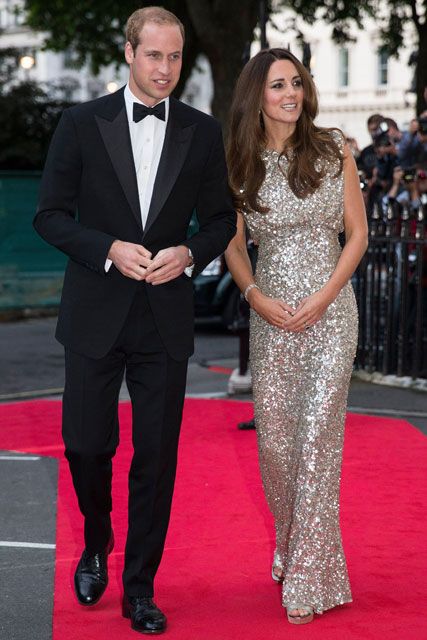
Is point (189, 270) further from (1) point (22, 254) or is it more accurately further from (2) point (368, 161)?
(1) point (22, 254)

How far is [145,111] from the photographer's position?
4.09 m

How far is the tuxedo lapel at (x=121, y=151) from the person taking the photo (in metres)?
4.05

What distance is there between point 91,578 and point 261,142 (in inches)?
69.0

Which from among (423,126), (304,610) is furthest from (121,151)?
(423,126)

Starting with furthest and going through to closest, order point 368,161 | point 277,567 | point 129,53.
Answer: point 368,161 < point 277,567 < point 129,53

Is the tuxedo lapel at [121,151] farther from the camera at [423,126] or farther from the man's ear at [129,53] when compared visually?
the camera at [423,126]

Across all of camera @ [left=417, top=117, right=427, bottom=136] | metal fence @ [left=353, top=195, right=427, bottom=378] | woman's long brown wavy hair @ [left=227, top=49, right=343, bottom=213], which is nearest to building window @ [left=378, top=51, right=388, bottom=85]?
camera @ [left=417, top=117, right=427, bottom=136]

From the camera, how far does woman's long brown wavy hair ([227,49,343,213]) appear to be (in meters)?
4.41

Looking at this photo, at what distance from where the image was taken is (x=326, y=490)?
4340 mm

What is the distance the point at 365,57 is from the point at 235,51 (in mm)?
45154

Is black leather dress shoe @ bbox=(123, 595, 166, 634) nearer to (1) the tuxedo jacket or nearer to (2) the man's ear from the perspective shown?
(1) the tuxedo jacket

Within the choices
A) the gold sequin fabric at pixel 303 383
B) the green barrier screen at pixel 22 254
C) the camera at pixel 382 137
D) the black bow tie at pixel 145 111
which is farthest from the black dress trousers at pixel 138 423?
the green barrier screen at pixel 22 254

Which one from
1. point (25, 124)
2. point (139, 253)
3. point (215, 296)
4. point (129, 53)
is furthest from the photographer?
point (25, 124)

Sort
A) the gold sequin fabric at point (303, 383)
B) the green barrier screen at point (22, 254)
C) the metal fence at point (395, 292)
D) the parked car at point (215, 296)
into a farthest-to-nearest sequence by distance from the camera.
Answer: the green barrier screen at point (22, 254)
the parked car at point (215, 296)
the metal fence at point (395, 292)
the gold sequin fabric at point (303, 383)
